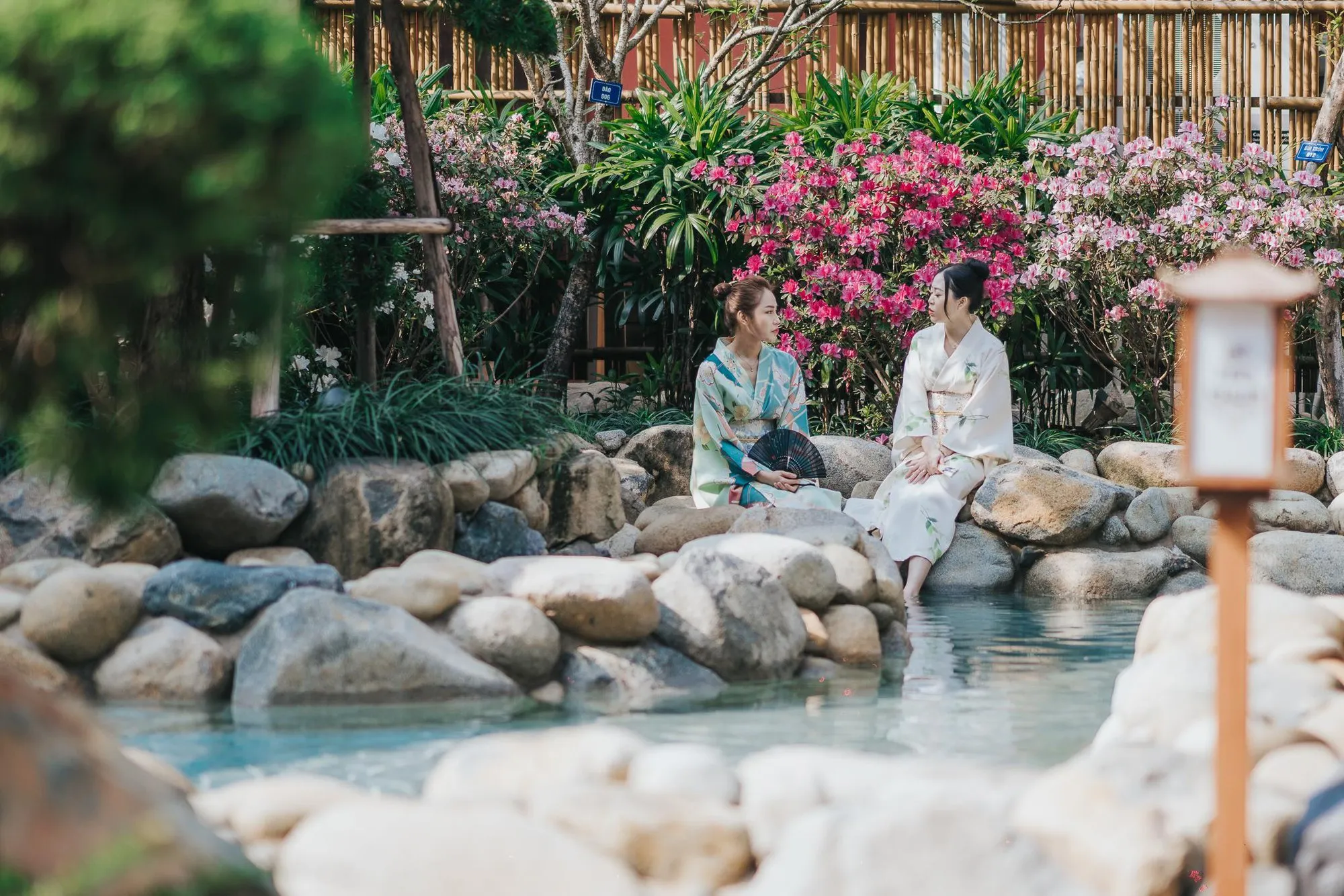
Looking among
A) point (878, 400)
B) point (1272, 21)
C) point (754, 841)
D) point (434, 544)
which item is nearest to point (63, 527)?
point (434, 544)

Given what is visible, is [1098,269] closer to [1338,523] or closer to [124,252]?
[1338,523]

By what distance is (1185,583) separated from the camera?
7.52 m

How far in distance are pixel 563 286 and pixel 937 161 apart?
305 cm

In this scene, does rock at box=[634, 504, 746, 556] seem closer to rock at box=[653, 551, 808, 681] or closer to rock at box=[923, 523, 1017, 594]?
rock at box=[923, 523, 1017, 594]

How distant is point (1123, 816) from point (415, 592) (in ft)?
8.33

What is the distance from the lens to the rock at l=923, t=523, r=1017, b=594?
24.9 feet

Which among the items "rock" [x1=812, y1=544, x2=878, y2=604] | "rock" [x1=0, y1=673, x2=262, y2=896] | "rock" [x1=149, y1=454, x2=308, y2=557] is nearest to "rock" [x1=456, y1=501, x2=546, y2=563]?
"rock" [x1=149, y1=454, x2=308, y2=557]

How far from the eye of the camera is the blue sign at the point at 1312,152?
10.1m

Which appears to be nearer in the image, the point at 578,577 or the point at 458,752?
the point at 458,752

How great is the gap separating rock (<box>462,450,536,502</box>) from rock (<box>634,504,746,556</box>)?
64 centimetres

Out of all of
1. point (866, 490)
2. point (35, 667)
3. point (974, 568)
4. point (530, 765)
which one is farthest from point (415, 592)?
point (866, 490)

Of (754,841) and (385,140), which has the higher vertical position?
(385,140)

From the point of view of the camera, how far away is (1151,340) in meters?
9.32

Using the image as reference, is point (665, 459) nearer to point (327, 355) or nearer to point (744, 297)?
point (744, 297)
